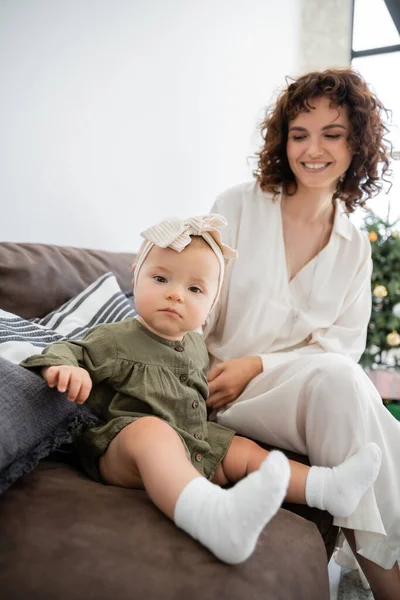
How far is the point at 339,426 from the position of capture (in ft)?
3.53

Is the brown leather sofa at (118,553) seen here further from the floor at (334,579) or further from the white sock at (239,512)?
the floor at (334,579)

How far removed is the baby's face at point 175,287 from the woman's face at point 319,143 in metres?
0.72

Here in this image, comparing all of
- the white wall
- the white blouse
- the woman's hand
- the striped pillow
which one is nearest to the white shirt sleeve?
the white blouse

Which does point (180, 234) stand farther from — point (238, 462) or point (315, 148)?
point (315, 148)

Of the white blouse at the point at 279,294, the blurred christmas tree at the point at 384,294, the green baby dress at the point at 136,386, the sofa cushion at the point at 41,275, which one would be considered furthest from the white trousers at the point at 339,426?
the blurred christmas tree at the point at 384,294

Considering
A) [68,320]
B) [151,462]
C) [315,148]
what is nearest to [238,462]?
[151,462]

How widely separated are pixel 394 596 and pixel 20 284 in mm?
1143

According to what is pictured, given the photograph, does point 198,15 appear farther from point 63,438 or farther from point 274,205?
point 63,438

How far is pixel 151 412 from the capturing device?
1.01 metres

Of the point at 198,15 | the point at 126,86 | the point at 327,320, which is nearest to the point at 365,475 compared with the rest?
the point at 327,320

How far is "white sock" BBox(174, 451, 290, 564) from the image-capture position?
694 millimetres

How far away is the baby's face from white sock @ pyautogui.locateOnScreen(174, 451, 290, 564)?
376mm

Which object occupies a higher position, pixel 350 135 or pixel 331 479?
pixel 350 135

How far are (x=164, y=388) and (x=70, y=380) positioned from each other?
0.23 meters
